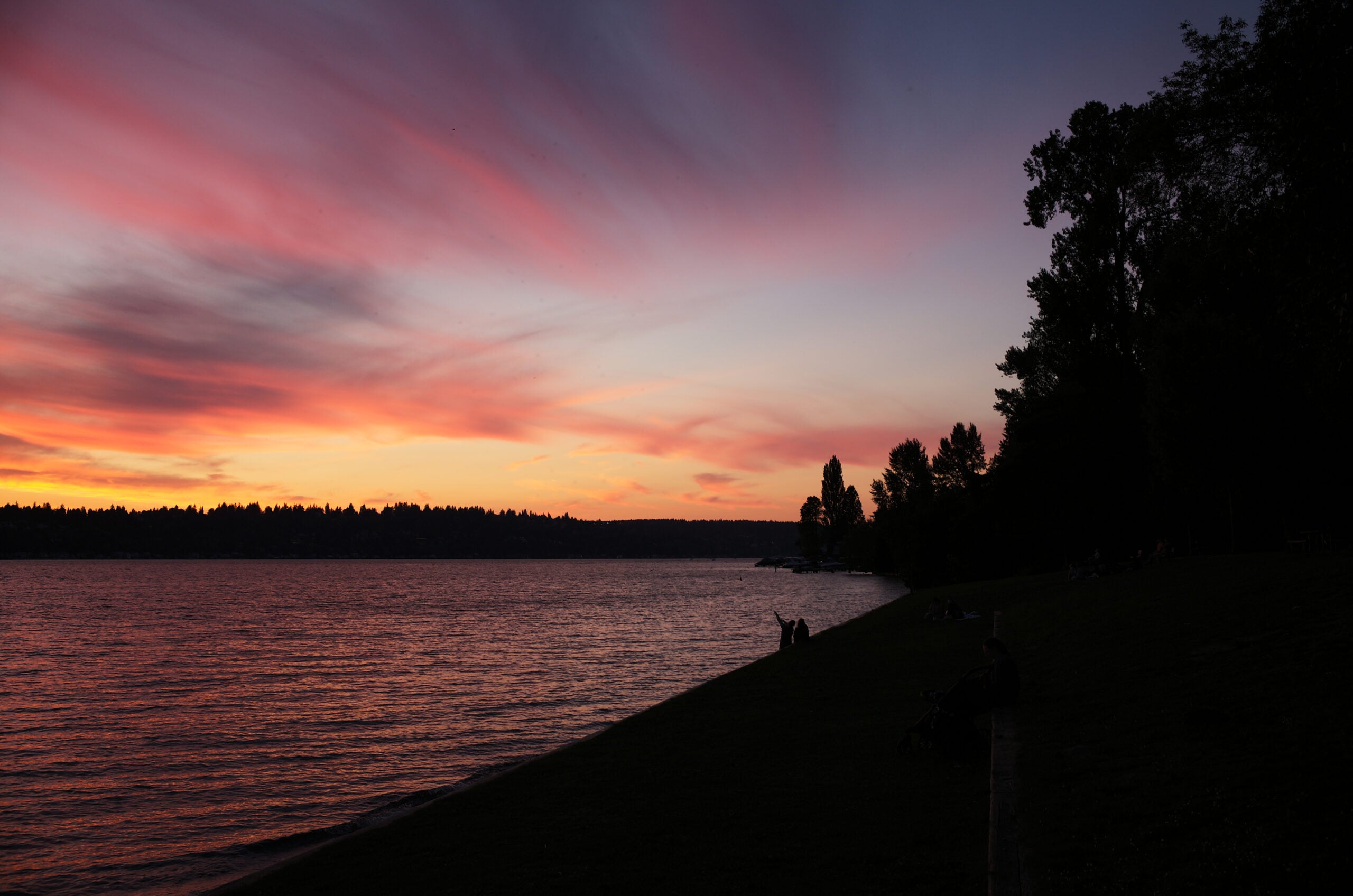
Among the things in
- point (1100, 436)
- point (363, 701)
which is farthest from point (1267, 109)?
point (1100, 436)

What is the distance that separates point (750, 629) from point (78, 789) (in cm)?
4382

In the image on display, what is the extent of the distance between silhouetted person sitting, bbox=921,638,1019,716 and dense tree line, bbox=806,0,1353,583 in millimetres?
7890

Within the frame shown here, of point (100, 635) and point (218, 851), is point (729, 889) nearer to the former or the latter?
point (218, 851)

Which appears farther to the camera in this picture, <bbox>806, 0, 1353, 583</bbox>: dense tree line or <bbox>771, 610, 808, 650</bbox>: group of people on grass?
<bbox>771, 610, 808, 650</bbox>: group of people on grass

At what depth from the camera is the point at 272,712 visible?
102 ft

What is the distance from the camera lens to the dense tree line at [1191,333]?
47.1ft

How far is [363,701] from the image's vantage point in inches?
1294

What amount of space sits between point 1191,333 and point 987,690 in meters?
33.4

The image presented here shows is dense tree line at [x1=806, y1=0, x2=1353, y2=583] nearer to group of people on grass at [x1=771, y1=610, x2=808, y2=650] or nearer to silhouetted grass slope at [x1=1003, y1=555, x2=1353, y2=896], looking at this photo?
silhouetted grass slope at [x1=1003, y1=555, x2=1353, y2=896]

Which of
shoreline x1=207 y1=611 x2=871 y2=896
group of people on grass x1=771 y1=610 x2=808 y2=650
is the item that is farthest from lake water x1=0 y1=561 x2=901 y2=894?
group of people on grass x1=771 y1=610 x2=808 y2=650

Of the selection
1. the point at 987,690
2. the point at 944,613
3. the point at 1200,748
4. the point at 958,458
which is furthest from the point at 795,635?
the point at 958,458

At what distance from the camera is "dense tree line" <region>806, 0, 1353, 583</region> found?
47.1 ft

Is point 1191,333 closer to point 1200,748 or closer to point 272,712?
point 1200,748

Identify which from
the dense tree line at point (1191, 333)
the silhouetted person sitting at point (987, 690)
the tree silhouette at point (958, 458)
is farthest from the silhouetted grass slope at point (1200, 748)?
the tree silhouette at point (958, 458)
